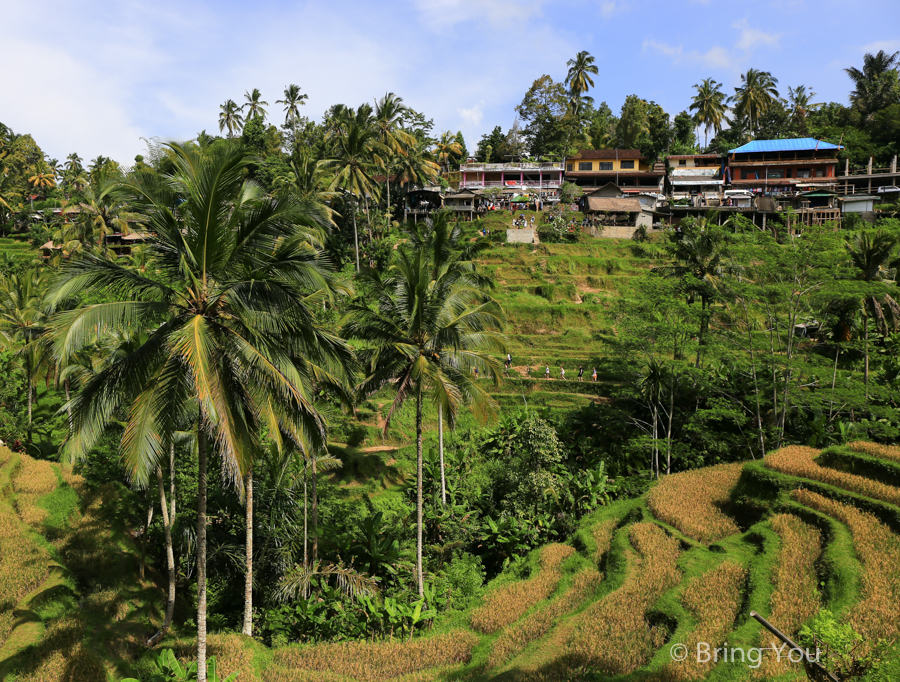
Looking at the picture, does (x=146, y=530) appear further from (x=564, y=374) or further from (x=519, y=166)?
(x=519, y=166)

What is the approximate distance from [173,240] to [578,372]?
30.2 meters

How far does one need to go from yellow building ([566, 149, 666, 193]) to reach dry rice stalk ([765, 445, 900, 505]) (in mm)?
51318

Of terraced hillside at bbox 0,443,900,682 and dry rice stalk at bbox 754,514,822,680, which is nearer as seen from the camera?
dry rice stalk at bbox 754,514,822,680

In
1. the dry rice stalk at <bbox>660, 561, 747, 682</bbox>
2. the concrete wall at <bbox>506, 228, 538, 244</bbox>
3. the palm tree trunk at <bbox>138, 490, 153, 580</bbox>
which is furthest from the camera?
the concrete wall at <bbox>506, 228, 538, 244</bbox>

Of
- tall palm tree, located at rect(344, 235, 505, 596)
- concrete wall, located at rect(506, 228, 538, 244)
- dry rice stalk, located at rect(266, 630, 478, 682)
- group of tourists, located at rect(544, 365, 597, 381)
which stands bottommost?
dry rice stalk, located at rect(266, 630, 478, 682)

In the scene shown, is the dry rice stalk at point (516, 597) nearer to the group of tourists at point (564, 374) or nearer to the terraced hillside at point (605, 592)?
the terraced hillside at point (605, 592)

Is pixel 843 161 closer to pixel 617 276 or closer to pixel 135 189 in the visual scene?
pixel 617 276

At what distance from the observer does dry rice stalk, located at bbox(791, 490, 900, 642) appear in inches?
399

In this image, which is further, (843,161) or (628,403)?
(843,161)

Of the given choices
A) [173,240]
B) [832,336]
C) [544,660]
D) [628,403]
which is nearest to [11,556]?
[173,240]

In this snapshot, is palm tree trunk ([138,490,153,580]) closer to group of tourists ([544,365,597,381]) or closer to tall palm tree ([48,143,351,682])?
tall palm tree ([48,143,351,682])

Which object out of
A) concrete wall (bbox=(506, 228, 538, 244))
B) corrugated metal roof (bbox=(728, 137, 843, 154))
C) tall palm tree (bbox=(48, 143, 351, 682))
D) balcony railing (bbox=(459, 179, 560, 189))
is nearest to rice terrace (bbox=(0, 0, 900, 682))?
tall palm tree (bbox=(48, 143, 351, 682))

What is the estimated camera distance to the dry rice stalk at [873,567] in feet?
33.2

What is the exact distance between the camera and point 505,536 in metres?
21.4
